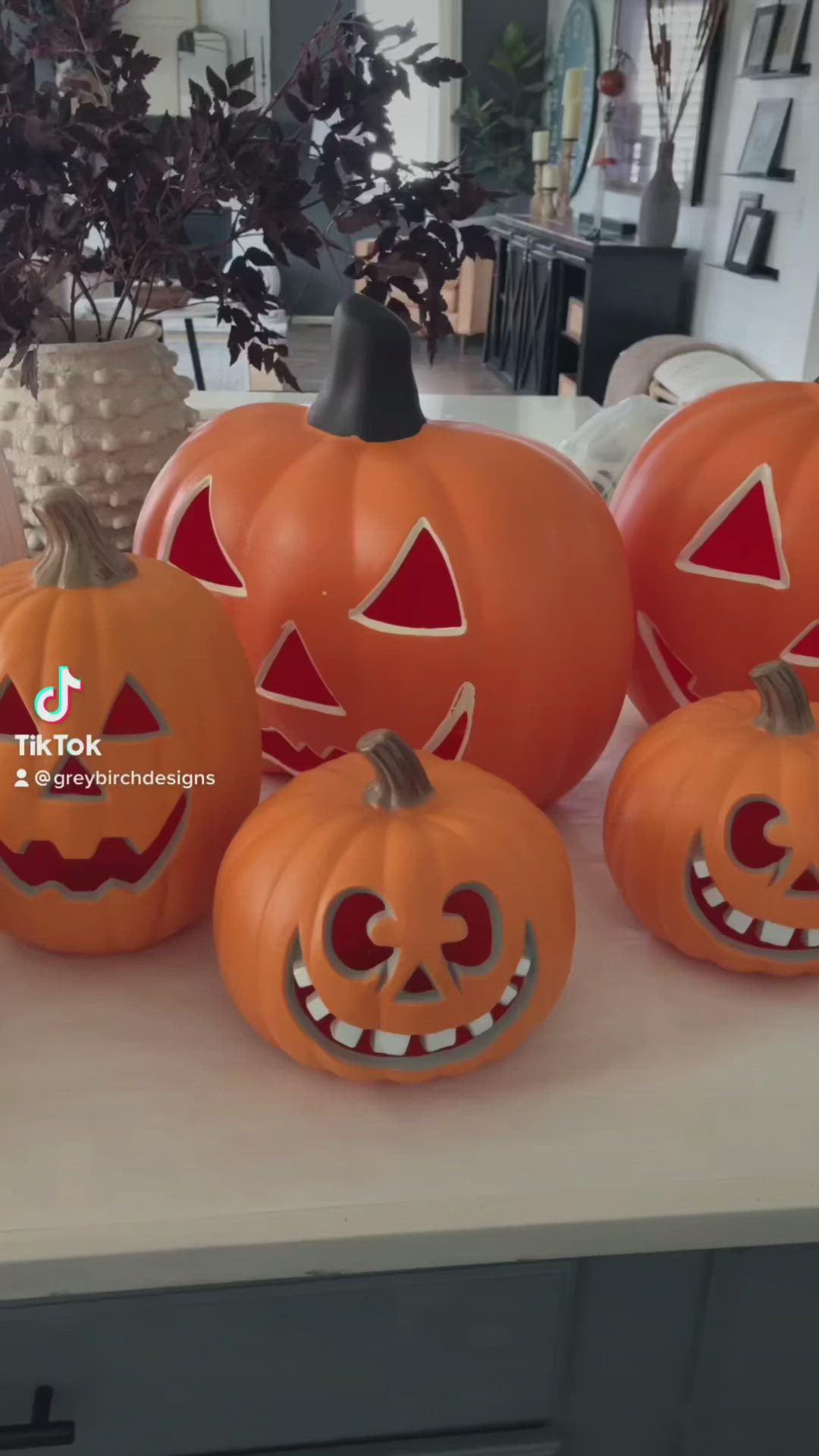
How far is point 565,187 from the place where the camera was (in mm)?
5020

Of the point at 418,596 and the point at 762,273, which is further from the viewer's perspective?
the point at 762,273

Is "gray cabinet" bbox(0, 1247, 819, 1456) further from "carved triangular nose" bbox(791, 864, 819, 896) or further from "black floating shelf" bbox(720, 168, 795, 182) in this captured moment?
"black floating shelf" bbox(720, 168, 795, 182)

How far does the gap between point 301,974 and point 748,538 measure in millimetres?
384

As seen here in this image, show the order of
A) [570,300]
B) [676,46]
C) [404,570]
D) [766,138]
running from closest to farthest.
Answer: [404,570]
[766,138]
[676,46]
[570,300]

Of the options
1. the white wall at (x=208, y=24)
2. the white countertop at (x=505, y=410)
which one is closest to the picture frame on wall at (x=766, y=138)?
the white countertop at (x=505, y=410)

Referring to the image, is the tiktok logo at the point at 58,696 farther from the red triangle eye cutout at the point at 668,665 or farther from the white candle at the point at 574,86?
the white candle at the point at 574,86

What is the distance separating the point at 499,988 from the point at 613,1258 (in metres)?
0.14

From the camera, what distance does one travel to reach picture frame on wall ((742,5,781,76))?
3.16 metres

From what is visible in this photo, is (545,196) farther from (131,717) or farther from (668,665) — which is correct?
(131,717)

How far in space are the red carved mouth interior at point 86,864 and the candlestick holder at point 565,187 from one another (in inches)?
201

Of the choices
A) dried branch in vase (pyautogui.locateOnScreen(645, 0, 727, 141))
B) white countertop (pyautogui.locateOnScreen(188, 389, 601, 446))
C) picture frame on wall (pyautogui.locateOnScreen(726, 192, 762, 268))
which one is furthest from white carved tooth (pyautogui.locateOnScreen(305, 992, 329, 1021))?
dried branch in vase (pyautogui.locateOnScreen(645, 0, 727, 141))

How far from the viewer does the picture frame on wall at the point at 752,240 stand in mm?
3256

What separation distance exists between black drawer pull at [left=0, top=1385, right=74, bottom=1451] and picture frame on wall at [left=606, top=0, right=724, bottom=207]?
413 cm

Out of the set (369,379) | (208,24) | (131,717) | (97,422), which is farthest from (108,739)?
(208,24)
